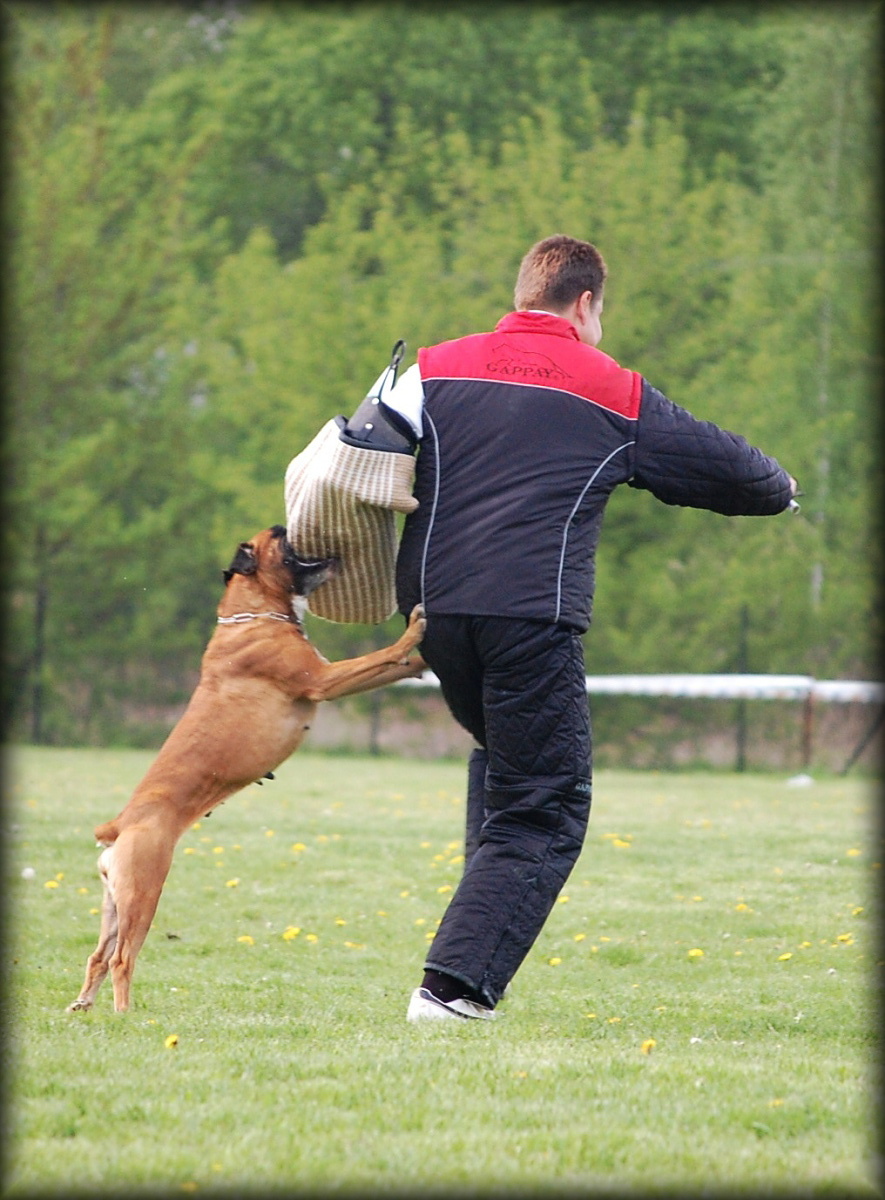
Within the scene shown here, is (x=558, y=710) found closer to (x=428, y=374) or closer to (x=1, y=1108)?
(x=428, y=374)

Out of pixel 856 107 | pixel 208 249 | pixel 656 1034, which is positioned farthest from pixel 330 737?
pixel 656 1034

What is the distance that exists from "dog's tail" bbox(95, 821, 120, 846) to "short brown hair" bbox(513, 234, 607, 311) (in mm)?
2149

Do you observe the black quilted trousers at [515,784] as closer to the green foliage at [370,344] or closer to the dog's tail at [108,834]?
the dog's tail at [108,834]

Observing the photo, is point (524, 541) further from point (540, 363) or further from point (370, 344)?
point (370, 344)

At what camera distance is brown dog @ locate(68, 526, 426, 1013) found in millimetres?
4914

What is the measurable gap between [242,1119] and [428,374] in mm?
2298

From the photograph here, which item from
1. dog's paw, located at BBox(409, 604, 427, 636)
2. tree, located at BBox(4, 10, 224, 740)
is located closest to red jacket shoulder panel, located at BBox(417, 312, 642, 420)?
dog's paw, located at BBox(409, 604, 427, 636)

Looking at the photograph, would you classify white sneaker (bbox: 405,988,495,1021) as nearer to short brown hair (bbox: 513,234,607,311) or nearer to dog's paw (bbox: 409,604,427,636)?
dog's paw (bbox: 409,604,427,636)

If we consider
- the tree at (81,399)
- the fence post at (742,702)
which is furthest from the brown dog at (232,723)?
the tree at (81,399)

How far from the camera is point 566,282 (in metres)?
4.62

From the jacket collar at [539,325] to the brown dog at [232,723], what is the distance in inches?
36.7

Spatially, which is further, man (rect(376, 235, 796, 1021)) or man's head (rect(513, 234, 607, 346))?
man's head (rect(513, 234, 607, 346))

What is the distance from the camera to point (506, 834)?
4.54m

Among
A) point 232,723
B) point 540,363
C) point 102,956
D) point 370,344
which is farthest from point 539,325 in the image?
point 370,344
